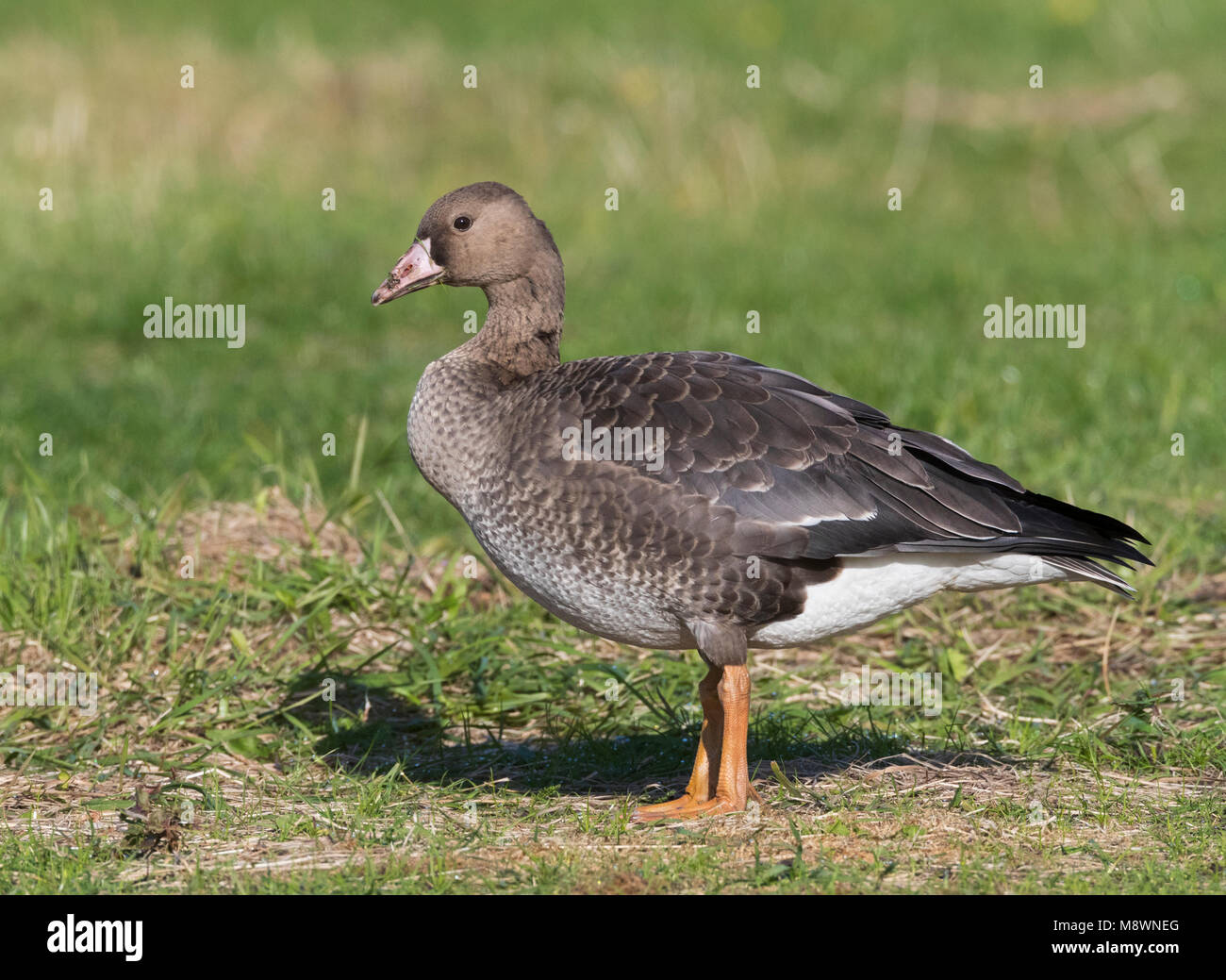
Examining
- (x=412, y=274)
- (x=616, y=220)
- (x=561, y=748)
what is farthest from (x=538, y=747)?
(x=616, y=220)

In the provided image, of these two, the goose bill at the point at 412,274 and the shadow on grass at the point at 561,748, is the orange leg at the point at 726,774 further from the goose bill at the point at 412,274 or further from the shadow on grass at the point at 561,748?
the goose bill at the point at 412,274

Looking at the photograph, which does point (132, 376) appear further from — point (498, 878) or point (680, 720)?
point (498, 878)

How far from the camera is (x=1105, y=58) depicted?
60.4 ft

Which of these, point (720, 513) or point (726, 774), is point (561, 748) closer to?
point (726, 774)

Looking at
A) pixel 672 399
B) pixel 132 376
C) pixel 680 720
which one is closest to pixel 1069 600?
pixel 680 720

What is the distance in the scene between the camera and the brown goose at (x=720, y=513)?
463 centimetres

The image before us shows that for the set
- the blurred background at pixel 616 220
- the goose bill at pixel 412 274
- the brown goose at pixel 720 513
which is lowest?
the brown goose at pixel 720 513

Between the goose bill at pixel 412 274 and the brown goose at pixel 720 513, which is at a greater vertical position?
the goose bill at pixel 412 274

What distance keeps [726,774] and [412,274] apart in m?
2.06

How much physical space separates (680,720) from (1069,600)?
206cm

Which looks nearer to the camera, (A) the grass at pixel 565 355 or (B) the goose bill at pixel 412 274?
(A) the grass at pixel 565 355

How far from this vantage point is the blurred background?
29.2ft

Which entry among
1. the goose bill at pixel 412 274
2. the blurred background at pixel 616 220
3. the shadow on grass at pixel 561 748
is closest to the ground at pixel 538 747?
the shadow on grass at pixel 561 748

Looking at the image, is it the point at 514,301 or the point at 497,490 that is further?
the point at 514,301
